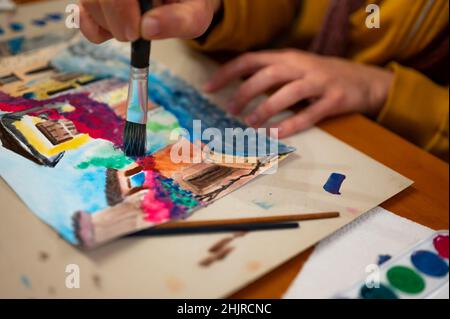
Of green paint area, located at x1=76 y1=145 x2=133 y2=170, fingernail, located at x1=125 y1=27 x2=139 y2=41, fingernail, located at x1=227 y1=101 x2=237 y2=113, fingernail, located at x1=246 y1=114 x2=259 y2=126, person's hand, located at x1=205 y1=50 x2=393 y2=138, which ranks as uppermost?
fingernail, located at x1=125 y1=27 x2=139 y2=41

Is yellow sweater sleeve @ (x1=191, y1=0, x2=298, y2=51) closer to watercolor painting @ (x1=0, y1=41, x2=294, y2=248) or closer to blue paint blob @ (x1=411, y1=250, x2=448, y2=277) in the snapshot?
watercolor painting @ (x1=0, y1=41, x2=294, y2=248)

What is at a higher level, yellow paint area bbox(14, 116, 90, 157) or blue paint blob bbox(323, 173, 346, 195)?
yellow paint area bbox(14, 116, 90, 157)

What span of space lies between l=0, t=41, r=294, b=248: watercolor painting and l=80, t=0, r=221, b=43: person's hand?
4.0 inches

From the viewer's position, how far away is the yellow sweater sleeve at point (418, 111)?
0.64 m

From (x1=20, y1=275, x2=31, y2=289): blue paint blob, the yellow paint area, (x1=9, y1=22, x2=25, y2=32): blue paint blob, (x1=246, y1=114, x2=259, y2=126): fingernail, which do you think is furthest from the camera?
(x1=9, y1=22, x2=25, y2=32): blue paint blob

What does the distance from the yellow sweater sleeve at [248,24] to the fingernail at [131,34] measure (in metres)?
0.24

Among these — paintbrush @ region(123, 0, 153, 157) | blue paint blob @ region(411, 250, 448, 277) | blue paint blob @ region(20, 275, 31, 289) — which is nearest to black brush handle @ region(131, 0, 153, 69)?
paintbrush @ region(123, 0, 153, 157)

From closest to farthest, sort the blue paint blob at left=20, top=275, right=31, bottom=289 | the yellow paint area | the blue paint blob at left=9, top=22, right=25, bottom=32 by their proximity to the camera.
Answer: the blue paint blob at left=20, top=275, right=31, bottom=289 → the yellow paint area → the blue paint blob at left=9, top=22, right=25, bottom=32

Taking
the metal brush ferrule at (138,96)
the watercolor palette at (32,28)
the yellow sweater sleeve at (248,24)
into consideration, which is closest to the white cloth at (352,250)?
the metal brush ferrule at (138,96)

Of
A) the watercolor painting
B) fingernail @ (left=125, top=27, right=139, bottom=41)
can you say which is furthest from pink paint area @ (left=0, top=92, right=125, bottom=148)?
fingernail @ (left=125, top=27, right=139, bottom=41)

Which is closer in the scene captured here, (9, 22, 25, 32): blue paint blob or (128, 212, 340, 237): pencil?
(128, 212, 340, 237): pencil

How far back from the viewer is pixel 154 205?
411 millimetres

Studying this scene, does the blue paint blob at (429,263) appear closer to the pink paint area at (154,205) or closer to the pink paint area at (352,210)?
the pink paint area at (352,210)

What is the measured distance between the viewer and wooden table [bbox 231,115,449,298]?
15.0 inches
